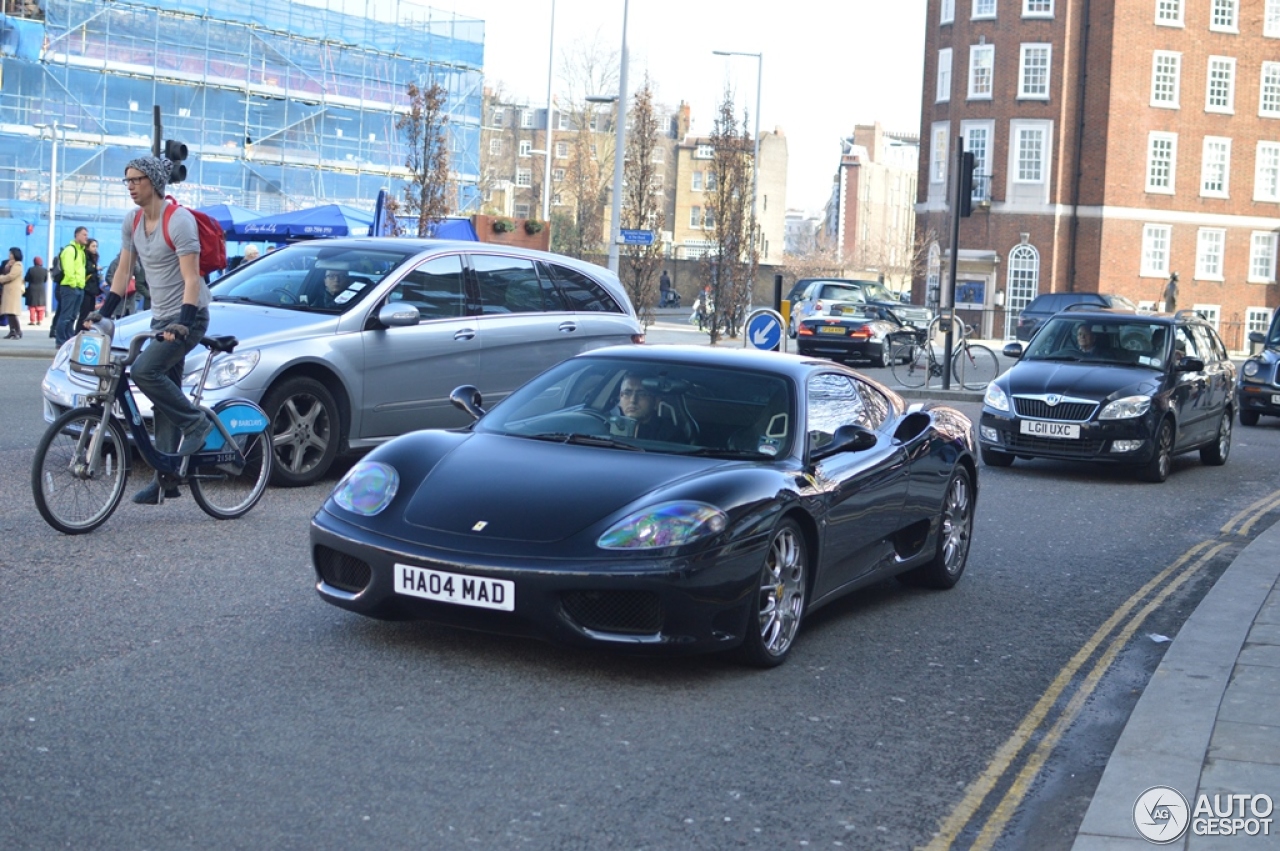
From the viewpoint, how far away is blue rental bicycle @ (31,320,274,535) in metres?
8.41

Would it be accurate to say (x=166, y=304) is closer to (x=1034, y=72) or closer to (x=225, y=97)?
(x=225, y=97)

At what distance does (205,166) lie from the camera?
50750 millimetres

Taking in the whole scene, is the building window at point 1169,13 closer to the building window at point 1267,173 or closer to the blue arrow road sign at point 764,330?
the building window at point 1267,173

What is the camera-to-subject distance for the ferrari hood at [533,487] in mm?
6043

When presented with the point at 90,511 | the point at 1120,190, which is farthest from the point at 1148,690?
the point at 1120,190

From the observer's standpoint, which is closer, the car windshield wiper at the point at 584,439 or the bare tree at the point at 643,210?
the car windshield wiper at the point at 584,439

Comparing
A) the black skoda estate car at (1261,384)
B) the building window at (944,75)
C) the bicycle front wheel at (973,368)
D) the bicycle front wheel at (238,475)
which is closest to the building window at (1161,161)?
the building window at (944,75)

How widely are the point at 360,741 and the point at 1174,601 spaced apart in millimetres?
5108

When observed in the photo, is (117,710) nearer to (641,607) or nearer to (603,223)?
(641,607)

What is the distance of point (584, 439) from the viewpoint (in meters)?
6.90

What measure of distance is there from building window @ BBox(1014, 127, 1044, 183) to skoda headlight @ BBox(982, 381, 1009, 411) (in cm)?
4918

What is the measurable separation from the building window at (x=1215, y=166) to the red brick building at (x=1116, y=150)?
6 centimetres

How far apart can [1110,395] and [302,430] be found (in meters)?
7.30

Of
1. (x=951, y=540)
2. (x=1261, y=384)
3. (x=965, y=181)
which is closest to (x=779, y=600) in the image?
(x=951, y=540)
